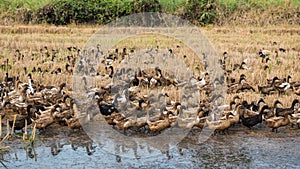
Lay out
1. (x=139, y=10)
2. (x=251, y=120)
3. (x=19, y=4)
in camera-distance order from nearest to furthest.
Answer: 1. (x=251, y=120)
2. (x=139, y=10)
3. (x=19, y=4)

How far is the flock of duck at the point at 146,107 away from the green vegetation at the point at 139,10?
1118cm

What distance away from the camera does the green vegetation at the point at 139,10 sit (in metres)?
23.0

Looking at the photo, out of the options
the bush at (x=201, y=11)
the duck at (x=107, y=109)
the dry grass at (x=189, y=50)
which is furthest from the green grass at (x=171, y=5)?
the duck at (x=107, y=109)

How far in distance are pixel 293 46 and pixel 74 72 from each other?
25.3 ft

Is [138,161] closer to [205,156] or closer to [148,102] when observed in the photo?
[205,156]

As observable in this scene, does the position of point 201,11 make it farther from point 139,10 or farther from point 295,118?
point 295,118

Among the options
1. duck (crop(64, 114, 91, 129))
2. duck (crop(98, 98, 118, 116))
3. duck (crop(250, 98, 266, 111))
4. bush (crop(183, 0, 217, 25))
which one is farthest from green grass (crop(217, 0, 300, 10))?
duck (crop(64, 114, 91, 129))

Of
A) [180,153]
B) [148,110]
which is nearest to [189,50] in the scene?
[148,110]

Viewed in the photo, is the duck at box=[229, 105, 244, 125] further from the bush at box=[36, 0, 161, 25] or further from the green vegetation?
the bush at box=[36, 0, 161, 25]

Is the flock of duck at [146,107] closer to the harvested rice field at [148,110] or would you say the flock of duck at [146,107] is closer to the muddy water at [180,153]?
the harvested rice field at [148,110]

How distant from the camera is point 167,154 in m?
7.49

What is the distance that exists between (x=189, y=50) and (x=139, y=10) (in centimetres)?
814

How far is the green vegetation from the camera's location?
75.6 ft

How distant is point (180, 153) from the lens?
7500 mm
